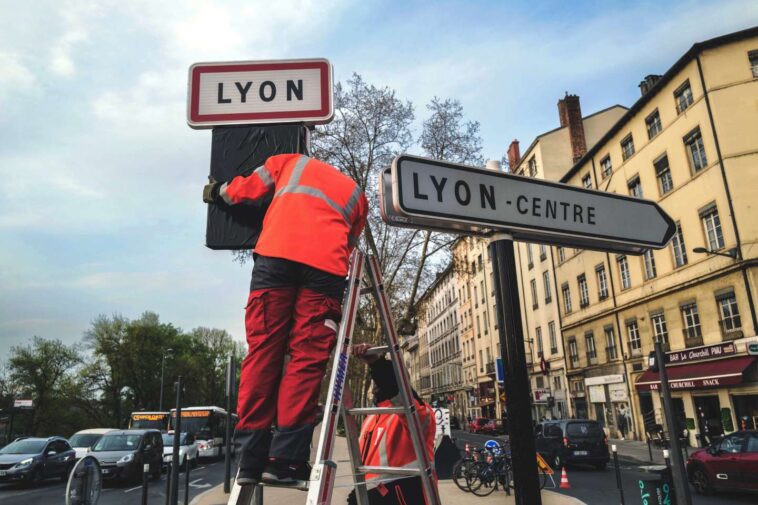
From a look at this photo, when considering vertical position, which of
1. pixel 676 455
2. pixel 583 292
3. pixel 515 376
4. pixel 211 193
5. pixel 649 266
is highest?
pixel 583 292

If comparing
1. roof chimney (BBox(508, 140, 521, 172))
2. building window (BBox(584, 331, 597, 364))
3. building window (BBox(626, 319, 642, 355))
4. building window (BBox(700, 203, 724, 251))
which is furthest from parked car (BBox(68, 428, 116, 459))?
roof chimney (BBox(508, 140, 521, 172))

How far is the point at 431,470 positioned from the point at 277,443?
0.99m

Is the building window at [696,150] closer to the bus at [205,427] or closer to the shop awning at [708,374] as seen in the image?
the shop awning at [708,374]

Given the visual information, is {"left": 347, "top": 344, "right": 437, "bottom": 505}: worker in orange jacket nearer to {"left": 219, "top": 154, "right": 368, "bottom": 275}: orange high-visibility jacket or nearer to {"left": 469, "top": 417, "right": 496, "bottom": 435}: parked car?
{"left": 219, "top": 154, "right": 368, "bottom": 275}: orange high-visibility jacket

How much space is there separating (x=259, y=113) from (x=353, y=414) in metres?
1.93

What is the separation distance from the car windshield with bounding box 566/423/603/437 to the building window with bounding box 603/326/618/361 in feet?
45.0

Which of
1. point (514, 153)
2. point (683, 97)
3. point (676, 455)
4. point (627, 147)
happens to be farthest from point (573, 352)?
point (676, 455)

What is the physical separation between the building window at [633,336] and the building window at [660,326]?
A: 1619 mm

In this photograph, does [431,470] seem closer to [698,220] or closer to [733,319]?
[733,319]

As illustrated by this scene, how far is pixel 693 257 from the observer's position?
2450 cm

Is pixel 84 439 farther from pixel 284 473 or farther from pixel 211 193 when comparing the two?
pixel 284 473

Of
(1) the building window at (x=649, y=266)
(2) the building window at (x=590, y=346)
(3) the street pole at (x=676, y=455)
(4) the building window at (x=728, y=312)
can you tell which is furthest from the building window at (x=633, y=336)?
(3) the street pole at (x=676, y=455)

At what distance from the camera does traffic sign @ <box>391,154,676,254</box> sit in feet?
8.21

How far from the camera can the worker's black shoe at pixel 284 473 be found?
6.75 feet
